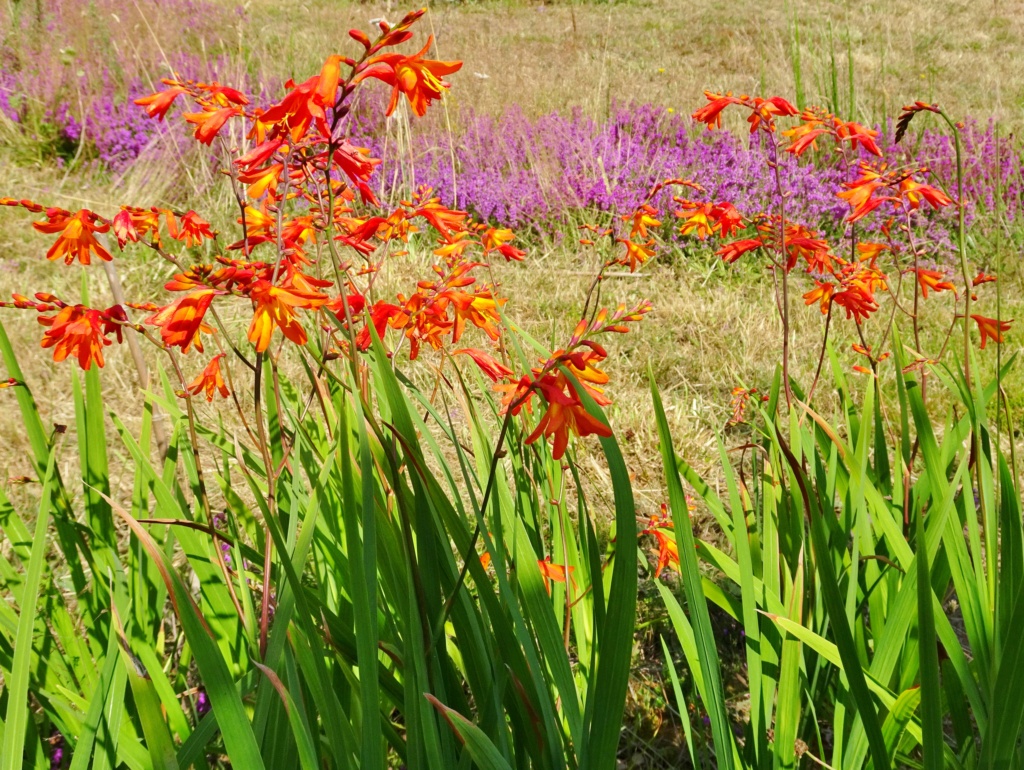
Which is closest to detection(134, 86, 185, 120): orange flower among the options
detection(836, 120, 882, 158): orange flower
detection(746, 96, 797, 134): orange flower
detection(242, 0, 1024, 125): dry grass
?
detection(746, 96, 797, 134): orange flower

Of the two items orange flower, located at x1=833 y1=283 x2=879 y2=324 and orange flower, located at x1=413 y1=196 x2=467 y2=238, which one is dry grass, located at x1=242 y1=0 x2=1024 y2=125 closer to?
orange flower, located at x1=833 y1=283 x2=879 y2=324

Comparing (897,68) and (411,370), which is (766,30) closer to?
(897,68)

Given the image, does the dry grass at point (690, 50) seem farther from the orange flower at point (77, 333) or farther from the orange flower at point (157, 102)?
the orange flower at point (77, 333)

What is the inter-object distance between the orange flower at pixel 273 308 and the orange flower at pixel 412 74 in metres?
0.21

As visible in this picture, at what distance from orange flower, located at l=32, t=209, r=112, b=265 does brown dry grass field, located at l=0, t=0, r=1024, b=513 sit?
0.72 meters

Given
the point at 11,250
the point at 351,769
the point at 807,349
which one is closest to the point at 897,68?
the point at 807,349

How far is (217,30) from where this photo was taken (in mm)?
6906

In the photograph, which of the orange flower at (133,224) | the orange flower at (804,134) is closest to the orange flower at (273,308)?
the orange flower at (133,224)

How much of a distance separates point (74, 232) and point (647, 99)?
18.8 ft

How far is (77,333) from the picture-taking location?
983mm

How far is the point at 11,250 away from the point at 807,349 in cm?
379

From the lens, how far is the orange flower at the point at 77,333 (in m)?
0.99

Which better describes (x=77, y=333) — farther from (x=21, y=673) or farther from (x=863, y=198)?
(x=863, y=198)

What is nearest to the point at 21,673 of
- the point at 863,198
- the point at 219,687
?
the point at 219,687
